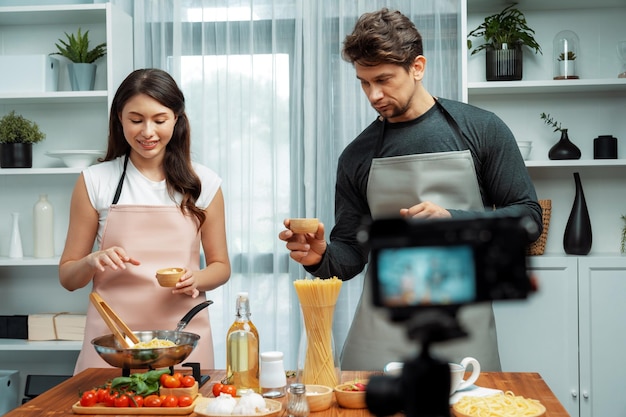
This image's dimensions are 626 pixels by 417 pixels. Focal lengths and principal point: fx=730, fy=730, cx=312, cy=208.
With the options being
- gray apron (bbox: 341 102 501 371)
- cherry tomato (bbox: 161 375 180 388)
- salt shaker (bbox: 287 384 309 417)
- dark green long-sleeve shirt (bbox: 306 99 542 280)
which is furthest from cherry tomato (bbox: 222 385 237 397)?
gray apron (bbox: 341 102 501 371)

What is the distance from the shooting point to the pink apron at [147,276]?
2430mm

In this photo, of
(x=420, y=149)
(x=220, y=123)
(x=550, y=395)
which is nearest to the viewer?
(x=550, y=395)

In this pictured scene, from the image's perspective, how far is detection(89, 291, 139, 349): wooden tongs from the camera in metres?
1.93

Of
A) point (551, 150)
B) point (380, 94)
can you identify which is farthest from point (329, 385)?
point (551, 150)

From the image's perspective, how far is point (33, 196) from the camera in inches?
153

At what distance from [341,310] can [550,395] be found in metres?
1.91

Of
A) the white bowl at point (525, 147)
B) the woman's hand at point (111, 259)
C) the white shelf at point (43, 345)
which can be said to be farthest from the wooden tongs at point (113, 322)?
the white bowl at point (525, 147)

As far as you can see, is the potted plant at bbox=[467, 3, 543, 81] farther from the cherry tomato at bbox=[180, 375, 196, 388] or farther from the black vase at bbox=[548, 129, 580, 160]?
the cherry tomato at bbox=[180, 375, 196, 388]

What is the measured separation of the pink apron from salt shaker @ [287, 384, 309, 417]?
88 centimetres

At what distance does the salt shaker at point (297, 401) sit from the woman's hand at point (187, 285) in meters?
0.77

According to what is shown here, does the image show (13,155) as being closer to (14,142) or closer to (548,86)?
(14,142)

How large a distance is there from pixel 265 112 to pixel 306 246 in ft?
6.02

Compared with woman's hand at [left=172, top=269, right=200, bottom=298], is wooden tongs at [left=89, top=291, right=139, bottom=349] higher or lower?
lower

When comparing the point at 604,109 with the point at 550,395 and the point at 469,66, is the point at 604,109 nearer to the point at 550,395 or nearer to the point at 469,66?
the point at 469,66
